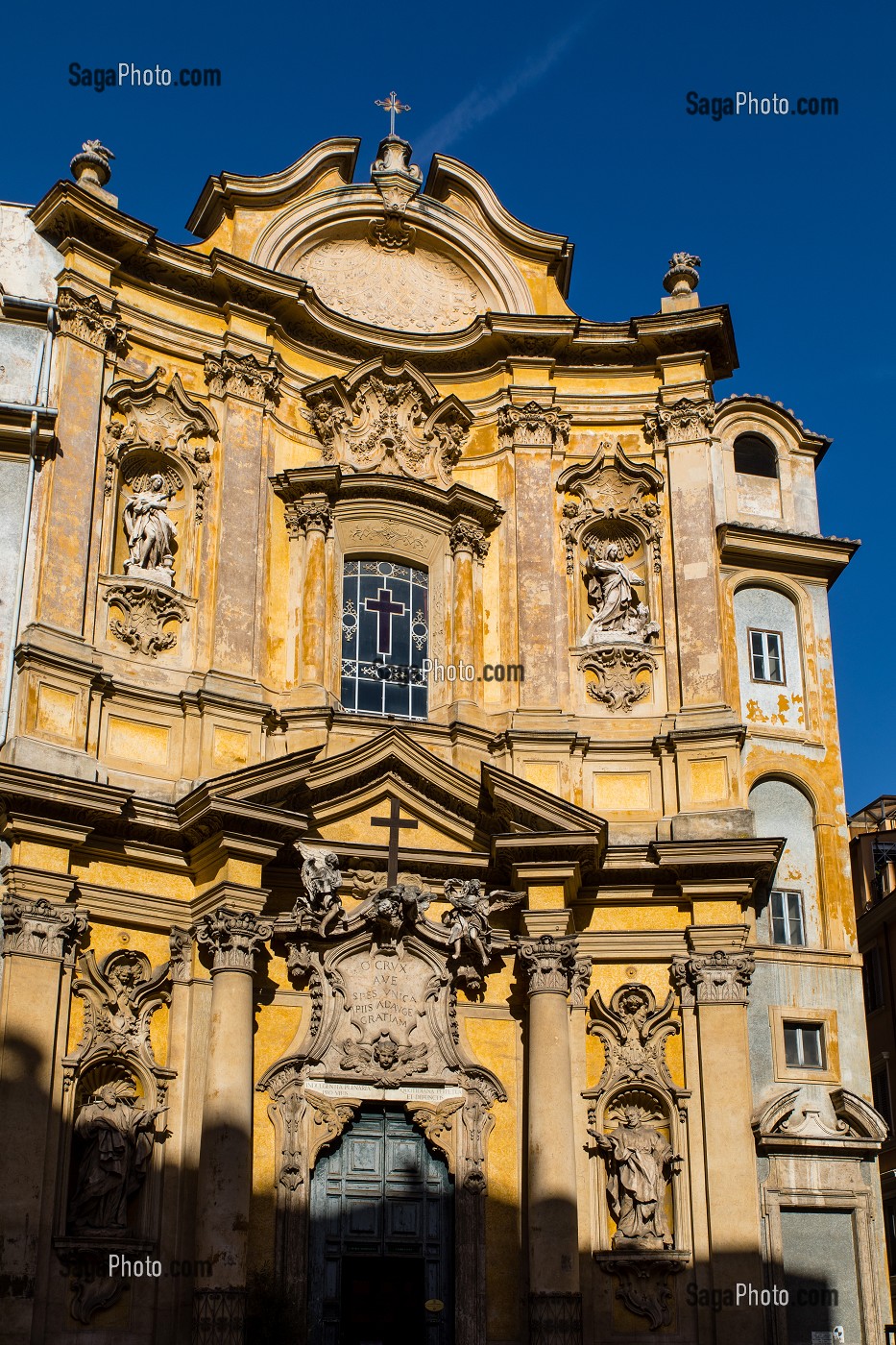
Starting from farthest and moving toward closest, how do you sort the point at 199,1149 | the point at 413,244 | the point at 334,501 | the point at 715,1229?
the point at 413,244
the point at 334,501
the point at 715,1229
the point at 199,1149

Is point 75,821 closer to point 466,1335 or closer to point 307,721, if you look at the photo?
point 307,721

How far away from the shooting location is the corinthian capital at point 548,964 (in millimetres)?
16297

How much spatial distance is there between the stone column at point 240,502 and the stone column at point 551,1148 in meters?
4.36

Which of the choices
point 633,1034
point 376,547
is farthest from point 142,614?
point 633,1034

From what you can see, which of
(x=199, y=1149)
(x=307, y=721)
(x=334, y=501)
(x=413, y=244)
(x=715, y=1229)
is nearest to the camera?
(x=199, y=1149)

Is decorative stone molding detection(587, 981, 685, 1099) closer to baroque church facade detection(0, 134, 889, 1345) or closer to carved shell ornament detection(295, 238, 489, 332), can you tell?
baroque church facade detection(0, 134, 889, 1345)

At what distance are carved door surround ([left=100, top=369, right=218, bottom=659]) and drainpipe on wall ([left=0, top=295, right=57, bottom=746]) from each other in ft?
2.36

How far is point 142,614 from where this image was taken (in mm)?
17094

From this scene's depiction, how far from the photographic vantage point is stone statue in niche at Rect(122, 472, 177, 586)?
17328mm

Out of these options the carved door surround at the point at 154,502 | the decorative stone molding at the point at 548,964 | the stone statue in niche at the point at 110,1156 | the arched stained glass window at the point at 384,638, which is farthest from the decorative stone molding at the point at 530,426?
the stone statue in niche at the point at 110,1156

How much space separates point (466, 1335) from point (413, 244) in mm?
12637

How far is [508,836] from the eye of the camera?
16.6 m

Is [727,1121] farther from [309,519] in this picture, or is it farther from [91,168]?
[91,168]

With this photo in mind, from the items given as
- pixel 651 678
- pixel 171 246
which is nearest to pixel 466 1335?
pixel 651 678
